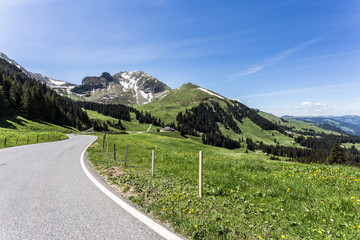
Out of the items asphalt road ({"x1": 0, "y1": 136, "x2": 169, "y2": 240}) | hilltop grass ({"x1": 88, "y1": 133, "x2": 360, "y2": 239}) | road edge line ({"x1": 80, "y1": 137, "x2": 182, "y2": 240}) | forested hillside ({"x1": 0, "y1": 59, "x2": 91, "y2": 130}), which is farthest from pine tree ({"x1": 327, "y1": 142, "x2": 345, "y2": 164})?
forested hillside ({"x1": 0, "y1": 59, "x2": 91, "y2": 130})

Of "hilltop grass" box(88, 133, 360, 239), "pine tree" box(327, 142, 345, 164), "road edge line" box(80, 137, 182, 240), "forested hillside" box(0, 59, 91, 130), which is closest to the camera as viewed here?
"road edge line" box(80, 137, 182, 240)

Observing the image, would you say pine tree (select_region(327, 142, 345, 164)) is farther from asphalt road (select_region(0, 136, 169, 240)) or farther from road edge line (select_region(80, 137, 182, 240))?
asphalt road (select_region(0, 136, 169, 240))

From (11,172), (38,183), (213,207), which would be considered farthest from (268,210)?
(11,172)

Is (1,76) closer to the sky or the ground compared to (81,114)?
closer to the sky

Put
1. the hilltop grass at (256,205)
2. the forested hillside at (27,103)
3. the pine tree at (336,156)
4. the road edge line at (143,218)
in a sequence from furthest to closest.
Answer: the forested hillside at (27,103), the pine tree at (336,156), the hilltop grass at (256,205), the road edge line at (143,218)

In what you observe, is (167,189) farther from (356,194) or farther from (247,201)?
(356,194)

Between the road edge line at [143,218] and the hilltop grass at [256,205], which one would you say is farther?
the hilltop grass at [256,205]

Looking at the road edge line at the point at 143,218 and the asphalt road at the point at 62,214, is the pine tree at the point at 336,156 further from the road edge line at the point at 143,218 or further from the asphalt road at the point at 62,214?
the asphalt road at the point at 62,214

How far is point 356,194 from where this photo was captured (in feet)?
23.4

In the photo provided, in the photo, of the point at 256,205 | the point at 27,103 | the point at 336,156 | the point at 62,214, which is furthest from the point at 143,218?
the point at 27,103

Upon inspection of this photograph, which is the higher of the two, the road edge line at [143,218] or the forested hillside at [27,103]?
the forested hillside at [27,103]

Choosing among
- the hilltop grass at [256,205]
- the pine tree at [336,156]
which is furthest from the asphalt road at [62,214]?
the pine tree at [336,156]

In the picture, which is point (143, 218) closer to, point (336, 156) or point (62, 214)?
point (62, 214)

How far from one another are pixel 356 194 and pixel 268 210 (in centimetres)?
437
